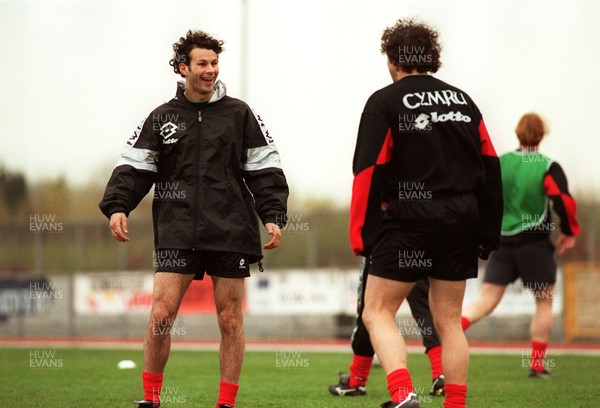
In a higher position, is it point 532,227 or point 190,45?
point 190,45

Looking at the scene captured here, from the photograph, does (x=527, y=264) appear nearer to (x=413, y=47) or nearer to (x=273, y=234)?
(x=273, y=234)

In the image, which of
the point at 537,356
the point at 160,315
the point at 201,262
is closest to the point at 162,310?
the point at 160,315

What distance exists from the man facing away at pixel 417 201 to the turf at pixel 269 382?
6.13 ft

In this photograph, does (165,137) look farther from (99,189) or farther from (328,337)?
(99,189)

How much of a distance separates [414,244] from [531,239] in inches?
181

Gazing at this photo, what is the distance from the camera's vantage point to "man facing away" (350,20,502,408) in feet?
17.2

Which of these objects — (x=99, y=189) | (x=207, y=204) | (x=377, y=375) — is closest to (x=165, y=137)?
(x=207, y=204)

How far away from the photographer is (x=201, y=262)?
613 centimetres

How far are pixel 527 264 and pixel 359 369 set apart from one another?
8.29 ft

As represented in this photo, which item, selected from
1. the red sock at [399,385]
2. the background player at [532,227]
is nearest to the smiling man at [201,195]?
the red sock at [399,385]

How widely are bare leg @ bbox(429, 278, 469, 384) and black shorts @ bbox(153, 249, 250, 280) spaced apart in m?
1.17

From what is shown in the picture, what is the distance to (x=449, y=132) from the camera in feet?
17.5

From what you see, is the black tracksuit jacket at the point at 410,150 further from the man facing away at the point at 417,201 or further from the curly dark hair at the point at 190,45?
the curly dark hair at the point at 190,45

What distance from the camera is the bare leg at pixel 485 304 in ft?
31.0
